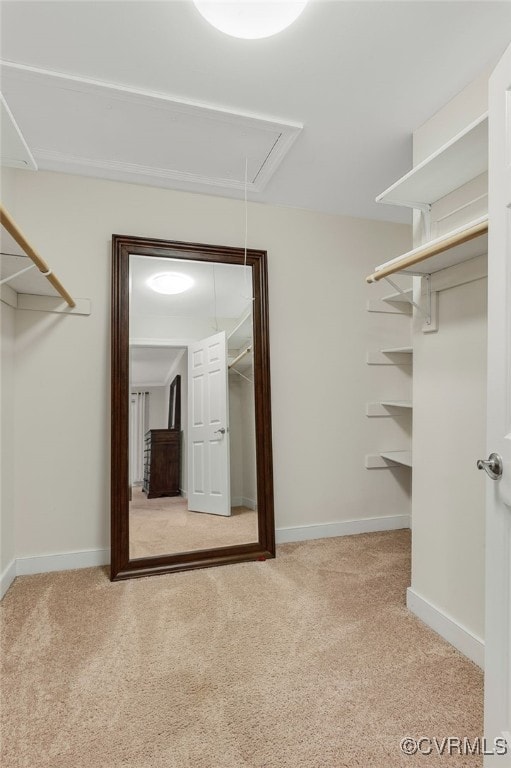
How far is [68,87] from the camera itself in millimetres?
1783

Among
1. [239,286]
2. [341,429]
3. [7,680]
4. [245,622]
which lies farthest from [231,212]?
[7,680]

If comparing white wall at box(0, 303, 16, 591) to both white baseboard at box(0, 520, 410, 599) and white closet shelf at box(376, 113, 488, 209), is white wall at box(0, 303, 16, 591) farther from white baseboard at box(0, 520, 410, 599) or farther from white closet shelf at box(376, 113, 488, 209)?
white closet shelf at box(376, 113, 488, 209)

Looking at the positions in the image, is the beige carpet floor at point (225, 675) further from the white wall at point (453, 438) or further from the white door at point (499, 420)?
the white door at point (499, 420)

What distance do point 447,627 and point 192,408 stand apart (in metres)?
1.76

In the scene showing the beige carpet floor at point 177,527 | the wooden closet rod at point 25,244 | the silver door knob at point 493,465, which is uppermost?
the wooden closet rod at point 25,244

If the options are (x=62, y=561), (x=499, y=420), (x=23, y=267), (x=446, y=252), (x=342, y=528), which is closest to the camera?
(x=499, y=420)

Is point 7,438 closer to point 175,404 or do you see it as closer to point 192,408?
point 175,404

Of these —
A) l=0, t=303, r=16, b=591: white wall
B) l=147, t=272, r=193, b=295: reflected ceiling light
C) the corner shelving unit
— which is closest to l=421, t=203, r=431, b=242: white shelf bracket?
the corner shelving unit

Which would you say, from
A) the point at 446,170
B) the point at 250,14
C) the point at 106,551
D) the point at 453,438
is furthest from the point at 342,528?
the point at 250,14

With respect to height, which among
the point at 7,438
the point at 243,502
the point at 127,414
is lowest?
the point at 243,502

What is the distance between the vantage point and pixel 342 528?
3008 mm

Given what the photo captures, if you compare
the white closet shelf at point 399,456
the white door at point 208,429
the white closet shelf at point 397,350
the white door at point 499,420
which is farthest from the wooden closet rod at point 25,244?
the white closet shelf at point 399,456

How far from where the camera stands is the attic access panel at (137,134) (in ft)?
5.98

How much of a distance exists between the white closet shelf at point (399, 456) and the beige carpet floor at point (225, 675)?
2.87ft
